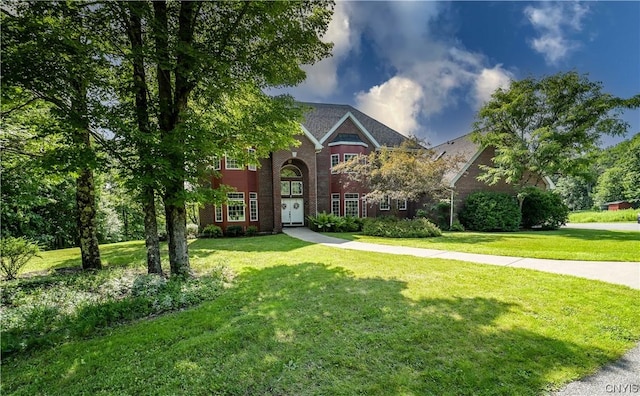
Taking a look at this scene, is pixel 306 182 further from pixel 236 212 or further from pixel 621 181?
pixel 621 181

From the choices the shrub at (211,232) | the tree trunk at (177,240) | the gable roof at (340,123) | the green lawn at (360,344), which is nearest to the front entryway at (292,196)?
the gable roof at (340,123)

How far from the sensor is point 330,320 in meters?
4.51

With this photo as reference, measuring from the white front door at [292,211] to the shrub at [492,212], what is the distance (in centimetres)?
1219

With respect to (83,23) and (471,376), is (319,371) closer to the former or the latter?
(471,376)

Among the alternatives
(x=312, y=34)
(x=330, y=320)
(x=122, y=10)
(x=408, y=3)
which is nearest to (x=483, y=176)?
(x=408, y=3)

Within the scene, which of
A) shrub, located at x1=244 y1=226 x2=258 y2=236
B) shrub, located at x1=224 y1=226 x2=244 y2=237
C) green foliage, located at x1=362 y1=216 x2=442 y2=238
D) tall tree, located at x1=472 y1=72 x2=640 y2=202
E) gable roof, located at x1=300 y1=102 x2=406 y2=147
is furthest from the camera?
gable roof, located at x1=300 y1=102 x2=406 y2=147

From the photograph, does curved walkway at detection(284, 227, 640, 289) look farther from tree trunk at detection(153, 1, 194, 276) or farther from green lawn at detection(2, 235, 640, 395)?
tree trunk at detection(153, 1, 194, 276)

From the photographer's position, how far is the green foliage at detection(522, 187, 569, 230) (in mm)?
20766

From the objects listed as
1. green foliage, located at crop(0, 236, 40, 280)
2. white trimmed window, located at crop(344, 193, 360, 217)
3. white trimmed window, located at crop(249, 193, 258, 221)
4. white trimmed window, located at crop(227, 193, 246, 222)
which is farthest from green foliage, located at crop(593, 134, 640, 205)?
green foliage, located at crop(0, 236, 40, 280)

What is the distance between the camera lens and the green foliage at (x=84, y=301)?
417 cm

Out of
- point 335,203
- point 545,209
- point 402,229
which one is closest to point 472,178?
point 545,209

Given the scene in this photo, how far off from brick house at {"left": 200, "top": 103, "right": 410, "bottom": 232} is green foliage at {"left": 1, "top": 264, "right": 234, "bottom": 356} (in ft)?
39.7

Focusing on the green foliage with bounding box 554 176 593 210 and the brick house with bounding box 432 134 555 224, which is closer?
the brick house with bounding box 432 134 555 224

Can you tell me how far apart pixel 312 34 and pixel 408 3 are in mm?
3501
